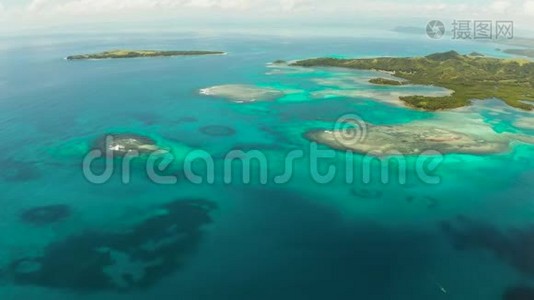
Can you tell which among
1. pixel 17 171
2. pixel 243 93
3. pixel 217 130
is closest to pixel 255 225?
pixel 217 130

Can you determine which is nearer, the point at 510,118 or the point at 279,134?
the point at 279,134

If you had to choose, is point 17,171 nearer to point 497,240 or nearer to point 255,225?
point 255,225

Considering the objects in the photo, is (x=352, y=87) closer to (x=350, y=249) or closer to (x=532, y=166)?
(x=532, y=166)

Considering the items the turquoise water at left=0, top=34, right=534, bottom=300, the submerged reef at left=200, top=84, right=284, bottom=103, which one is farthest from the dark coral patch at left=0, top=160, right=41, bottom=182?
the submerged reef at left=200, top=84, right=284, bottom=103

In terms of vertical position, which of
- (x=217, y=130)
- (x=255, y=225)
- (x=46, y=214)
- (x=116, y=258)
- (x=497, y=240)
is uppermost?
(x=217, y=130)

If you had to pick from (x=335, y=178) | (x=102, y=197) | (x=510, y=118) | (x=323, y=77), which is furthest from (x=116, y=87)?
(x=510, y=118)
